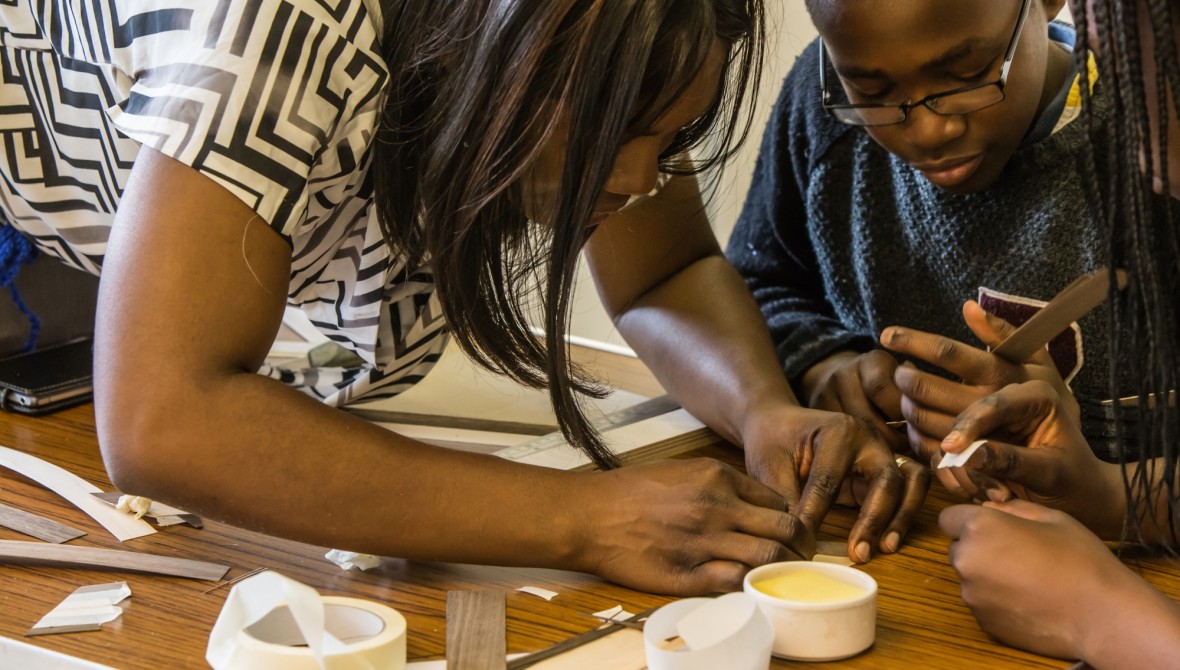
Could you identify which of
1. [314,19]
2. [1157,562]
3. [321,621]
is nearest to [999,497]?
[1157,562]

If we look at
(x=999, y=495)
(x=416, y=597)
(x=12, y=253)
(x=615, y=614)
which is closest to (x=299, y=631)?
(x=416, y=597)

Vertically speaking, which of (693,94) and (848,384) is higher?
(693,94)

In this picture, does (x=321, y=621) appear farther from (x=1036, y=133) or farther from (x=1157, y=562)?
(x=1036, y=133)

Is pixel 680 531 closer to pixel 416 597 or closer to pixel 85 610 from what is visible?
pixel 416 597

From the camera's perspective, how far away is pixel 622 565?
0.91 meters

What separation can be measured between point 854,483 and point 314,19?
0.65 m

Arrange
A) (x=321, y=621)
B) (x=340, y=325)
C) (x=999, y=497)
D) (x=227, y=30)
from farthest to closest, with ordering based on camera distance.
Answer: (x=340, y=325), (x=999, y=497), (x=227, y=30), (x=321, y=621)

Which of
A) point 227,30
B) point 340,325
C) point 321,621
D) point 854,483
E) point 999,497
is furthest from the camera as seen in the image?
point 340,325

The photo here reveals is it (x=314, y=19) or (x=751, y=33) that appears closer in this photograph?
(x=314, y=19)

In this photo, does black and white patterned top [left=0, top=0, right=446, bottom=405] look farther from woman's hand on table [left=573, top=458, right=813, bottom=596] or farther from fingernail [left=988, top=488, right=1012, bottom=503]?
fingernail [left=988, top=488, right=1012, bottom=503]

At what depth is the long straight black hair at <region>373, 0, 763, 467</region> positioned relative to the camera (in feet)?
2.88

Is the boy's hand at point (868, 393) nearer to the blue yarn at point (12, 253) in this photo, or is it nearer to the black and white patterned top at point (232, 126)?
the black and white patterned top at point (232, 126)

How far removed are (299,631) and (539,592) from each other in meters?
0.20

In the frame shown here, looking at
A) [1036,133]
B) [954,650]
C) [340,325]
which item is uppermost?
[1036,133]
